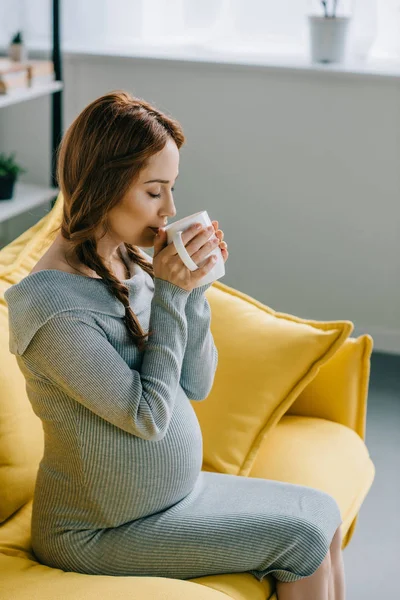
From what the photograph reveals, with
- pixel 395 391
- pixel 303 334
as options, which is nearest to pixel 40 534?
pixel 303 334

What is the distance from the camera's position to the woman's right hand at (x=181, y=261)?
1358 millimetres

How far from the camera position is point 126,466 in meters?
1.37

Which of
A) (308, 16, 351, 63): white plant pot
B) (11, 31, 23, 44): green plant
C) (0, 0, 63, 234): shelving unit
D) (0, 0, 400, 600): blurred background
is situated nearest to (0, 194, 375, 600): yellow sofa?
(0, 0, 400, 600): blurred background

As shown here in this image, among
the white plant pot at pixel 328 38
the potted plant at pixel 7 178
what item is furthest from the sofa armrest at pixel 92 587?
the white plant pot at pixel 328 38

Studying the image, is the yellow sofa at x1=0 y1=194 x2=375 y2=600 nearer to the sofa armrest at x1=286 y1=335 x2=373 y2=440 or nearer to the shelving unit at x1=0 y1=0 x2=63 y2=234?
the sofa armrest at x1=286 y1=335 x2=373 y2=440

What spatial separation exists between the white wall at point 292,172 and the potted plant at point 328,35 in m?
0.09

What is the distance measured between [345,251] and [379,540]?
131 cm

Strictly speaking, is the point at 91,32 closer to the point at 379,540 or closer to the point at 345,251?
the point at 345,251

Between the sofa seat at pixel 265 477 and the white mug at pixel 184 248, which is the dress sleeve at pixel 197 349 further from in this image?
the sofa seat at pixel 265 477

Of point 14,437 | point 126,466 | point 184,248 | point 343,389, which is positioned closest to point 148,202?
point 184,248

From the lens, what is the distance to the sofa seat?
4.29ft

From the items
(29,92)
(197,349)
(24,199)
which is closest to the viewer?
(197,349)

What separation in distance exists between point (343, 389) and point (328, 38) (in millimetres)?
1584

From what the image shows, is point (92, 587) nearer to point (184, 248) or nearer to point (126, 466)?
point (126, 466)
